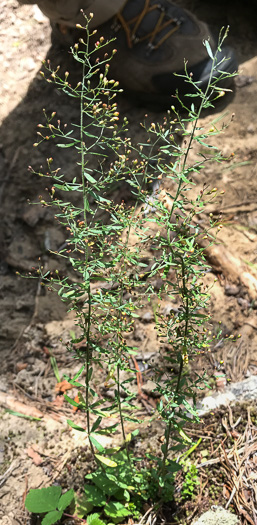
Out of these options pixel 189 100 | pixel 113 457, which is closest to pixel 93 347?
pixel 113 457

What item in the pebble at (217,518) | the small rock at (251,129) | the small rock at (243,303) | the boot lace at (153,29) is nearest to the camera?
the pebble at (217,518)

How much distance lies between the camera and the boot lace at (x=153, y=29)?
3680 mm

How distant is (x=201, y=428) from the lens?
2.34 m

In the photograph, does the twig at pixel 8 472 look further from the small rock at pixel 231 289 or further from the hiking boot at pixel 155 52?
the hiking boot at pixel 155 52

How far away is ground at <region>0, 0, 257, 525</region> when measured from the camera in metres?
2.44

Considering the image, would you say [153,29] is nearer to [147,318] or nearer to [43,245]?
[43,245]

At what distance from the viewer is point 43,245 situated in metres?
3.32

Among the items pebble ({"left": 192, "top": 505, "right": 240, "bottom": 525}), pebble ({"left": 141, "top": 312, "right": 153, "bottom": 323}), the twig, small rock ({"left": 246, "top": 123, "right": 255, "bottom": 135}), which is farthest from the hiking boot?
pebble ({"left": 192, "top": 505, "right": 240, "bottom": 525})

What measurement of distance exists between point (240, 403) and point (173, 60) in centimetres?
242

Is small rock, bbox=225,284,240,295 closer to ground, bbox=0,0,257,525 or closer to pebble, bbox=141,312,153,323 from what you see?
ground, bbox=0,0,257,525

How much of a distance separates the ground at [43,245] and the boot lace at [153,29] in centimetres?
41

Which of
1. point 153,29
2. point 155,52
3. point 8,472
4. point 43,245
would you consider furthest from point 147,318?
point 153,29

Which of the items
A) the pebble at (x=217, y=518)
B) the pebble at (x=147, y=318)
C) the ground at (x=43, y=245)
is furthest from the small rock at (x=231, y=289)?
the pebble at (x=217, y=518)

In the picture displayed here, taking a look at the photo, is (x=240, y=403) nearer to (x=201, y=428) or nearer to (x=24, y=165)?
(x=201, y=428)
